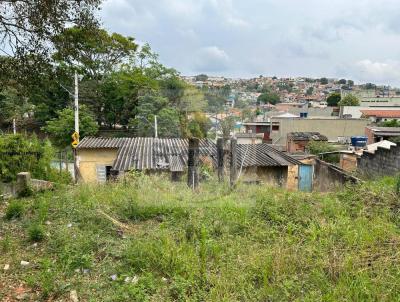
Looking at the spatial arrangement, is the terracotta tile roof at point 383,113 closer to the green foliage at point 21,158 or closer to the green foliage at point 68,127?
the green foliage at point 68,127

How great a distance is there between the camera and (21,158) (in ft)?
29.6

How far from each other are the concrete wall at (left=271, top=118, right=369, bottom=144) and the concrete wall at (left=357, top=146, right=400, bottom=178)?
14830 mm

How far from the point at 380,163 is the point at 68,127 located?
18848mm

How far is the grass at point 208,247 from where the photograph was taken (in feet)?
10.3

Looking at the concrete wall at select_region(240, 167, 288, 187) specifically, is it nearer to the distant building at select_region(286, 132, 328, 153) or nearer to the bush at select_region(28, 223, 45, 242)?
the bush at select_region(28, 223, 45, 242)

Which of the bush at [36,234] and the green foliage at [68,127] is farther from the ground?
the green foliage at [68,127]

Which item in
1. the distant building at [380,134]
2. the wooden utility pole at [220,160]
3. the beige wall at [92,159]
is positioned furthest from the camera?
the distant building at [380,134]

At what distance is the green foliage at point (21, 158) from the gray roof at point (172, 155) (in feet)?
6.65

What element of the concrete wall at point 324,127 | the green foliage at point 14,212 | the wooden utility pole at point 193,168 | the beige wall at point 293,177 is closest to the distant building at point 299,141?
the concrete wall at point 324,127

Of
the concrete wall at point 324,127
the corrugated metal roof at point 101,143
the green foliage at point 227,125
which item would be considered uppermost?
the concrete wall at point 324,127

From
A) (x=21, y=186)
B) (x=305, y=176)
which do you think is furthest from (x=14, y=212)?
(x=305, y=176)

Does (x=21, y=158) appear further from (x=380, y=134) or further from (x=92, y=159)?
(x=380, y=134)

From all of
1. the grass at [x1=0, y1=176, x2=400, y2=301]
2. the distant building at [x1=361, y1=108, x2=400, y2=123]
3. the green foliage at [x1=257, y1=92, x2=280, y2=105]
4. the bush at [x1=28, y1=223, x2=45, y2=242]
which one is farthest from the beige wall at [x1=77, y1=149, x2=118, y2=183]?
the distant building at [x1=361, y1=108, x2=400, y2=123]

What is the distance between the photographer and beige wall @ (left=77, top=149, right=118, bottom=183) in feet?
46.9
